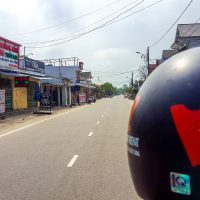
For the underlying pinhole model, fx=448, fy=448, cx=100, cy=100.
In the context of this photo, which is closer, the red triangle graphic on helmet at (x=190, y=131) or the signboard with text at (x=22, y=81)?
the red triangle graphic on helmet at (x=190, y=131)

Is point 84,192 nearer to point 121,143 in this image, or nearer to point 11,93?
point 121,143

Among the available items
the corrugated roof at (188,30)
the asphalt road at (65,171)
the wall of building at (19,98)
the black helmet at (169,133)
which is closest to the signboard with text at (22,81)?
the wall of building at (19,98)

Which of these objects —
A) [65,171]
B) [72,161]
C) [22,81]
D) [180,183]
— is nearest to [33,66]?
[22,81]

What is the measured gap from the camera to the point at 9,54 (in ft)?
124

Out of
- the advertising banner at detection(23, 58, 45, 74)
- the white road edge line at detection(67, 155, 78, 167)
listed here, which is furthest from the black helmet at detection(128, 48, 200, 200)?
Result: the advertising banner at detection(23, 58, 45, 74)

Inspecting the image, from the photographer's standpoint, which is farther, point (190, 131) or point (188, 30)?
point (188, 30)

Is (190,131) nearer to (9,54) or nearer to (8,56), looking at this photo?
(8,56)

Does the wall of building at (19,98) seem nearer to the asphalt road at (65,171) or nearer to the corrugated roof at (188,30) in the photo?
the corrugated roof at (188,30)

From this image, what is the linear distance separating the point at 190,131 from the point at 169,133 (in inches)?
8.6

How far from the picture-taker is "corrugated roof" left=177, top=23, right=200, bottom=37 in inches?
1985

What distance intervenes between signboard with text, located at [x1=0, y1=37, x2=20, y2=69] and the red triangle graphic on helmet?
3302cm

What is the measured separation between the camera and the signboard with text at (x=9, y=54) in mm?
36188

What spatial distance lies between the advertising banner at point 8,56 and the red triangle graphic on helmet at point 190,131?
33.0m

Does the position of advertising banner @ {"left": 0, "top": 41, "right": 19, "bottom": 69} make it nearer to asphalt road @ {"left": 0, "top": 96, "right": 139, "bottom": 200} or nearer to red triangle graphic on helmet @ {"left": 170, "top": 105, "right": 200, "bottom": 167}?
asphalt road @ {"left": 0, "top": 96, "right": 139, "bottom": 200}
